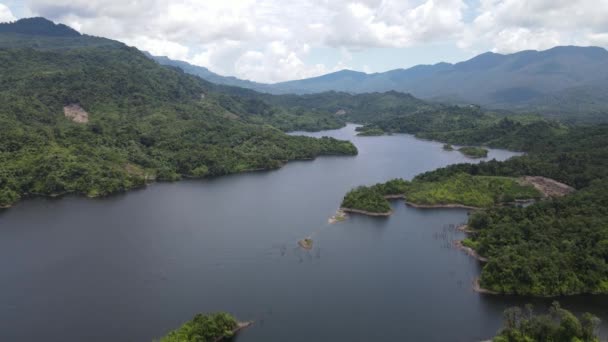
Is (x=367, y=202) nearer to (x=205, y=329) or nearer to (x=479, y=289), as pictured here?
(x=479, y=289)

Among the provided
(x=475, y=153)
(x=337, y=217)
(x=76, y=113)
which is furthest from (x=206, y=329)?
(x=475, y=153)

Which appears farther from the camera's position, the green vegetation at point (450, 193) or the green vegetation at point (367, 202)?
the green vegetation at point (450, 193)

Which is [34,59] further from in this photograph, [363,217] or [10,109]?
[363,217]

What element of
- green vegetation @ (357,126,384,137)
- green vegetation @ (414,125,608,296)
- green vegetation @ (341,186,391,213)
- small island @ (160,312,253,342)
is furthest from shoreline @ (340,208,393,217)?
green vegetation @ (357,126,384,137)

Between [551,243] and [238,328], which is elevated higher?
[551,243]

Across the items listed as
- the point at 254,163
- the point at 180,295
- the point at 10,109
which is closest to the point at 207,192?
the point at 254,163

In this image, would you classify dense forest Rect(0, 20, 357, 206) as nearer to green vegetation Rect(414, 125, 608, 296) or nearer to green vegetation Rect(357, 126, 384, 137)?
green vegetation Rect(357, 126, 384, 137)

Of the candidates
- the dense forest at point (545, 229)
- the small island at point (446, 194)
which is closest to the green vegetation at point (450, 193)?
the small island at point (446, 194)

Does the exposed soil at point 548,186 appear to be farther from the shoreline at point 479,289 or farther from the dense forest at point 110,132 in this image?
the dense forest at point 110,132
